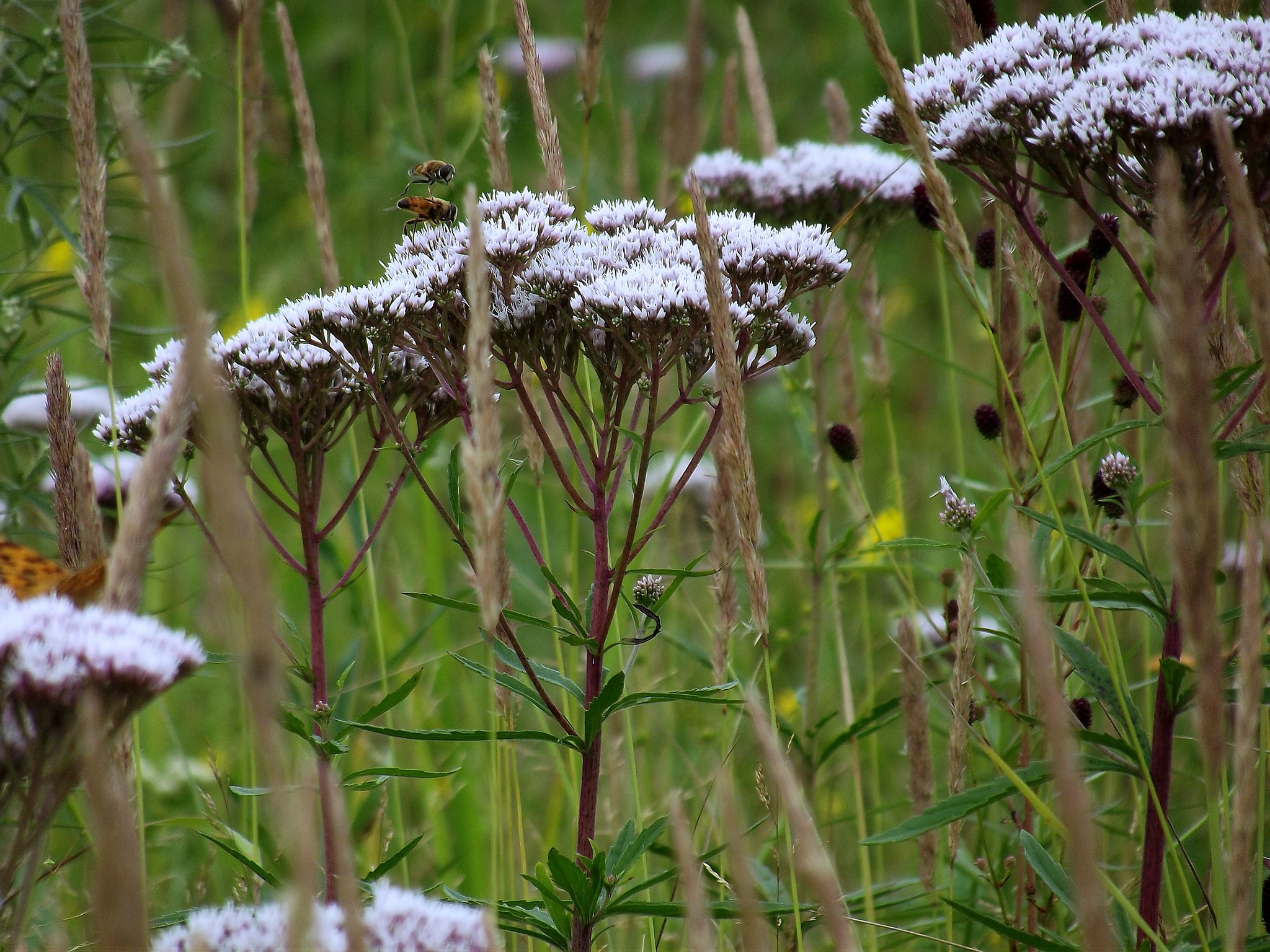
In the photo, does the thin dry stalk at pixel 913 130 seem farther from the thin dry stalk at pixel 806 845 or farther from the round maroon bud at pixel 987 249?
the thin dry stalk at pixel 806 845

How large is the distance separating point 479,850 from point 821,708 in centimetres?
156

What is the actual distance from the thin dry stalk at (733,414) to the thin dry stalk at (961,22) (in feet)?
3.27

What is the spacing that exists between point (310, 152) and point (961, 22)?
168 cm

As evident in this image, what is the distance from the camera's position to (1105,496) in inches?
99.0

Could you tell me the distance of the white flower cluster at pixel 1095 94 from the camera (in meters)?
2.02

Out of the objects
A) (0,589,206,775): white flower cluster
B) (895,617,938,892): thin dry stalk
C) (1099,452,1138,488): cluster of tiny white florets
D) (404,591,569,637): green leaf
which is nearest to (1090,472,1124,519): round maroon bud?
(1099,452,1138,488): cluster of tiny white florets

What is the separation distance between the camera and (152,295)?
6.24 metres

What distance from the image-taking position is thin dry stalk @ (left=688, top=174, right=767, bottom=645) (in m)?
1.73

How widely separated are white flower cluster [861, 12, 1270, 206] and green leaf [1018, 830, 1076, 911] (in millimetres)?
1278

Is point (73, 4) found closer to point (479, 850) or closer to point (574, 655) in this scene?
point (574, 655)

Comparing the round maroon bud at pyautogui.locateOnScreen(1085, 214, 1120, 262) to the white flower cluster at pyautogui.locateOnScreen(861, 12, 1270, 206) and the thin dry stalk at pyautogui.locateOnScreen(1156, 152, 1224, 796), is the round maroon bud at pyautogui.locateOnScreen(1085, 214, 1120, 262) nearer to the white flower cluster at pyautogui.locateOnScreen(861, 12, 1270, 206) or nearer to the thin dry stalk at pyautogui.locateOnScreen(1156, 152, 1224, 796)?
the white flower cluster at pyautogui.locateOnScreen(861, 12, 1270, 206)

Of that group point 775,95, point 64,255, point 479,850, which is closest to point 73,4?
point 479,850

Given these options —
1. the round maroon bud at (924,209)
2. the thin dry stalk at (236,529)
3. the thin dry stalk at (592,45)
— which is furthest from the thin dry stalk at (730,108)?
the thin dry stalk at (236,529)

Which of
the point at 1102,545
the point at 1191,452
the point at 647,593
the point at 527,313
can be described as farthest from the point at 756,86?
the point at 1191,452
